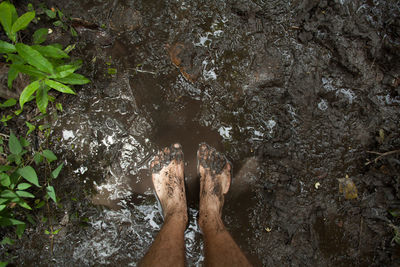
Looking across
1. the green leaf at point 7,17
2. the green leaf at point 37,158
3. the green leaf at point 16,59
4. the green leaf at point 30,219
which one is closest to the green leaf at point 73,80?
the green leaf at point 16,59

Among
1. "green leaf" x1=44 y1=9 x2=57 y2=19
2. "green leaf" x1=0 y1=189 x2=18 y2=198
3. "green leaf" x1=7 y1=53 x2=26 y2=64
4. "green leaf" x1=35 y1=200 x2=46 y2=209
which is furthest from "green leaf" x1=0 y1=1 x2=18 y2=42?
"green leaf" x1=35 y1=200 x2=46 y2=209

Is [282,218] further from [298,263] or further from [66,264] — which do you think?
[66,264]

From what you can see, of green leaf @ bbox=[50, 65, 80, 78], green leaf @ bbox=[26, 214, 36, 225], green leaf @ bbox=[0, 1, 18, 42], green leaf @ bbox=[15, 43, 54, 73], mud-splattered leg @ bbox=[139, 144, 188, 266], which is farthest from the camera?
green leaf @ bbox=[26, 214, 36, 225]

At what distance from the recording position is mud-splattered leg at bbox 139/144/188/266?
1.96 meters

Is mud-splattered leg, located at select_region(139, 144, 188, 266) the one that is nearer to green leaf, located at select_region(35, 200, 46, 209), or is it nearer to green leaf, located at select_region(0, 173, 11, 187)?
green leaf, located at select_region(35, 200, 46, 209)

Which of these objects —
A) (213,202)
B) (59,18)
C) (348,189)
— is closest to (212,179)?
(213,202)

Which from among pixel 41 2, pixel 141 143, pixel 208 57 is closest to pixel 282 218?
pixel 141 143

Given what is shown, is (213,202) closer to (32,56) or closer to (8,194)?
(8,194)

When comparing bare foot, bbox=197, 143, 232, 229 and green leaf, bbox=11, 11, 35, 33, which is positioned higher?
green leaf, bbox=11, 11, 35, 33

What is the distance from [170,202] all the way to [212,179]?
44cm

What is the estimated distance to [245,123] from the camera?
→ 2.38m

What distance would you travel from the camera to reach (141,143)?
2418mm

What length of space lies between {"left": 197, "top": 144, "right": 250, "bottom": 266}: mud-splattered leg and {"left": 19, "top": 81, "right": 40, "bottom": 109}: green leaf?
4.68 ft

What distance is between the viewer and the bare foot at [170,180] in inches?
90.0
